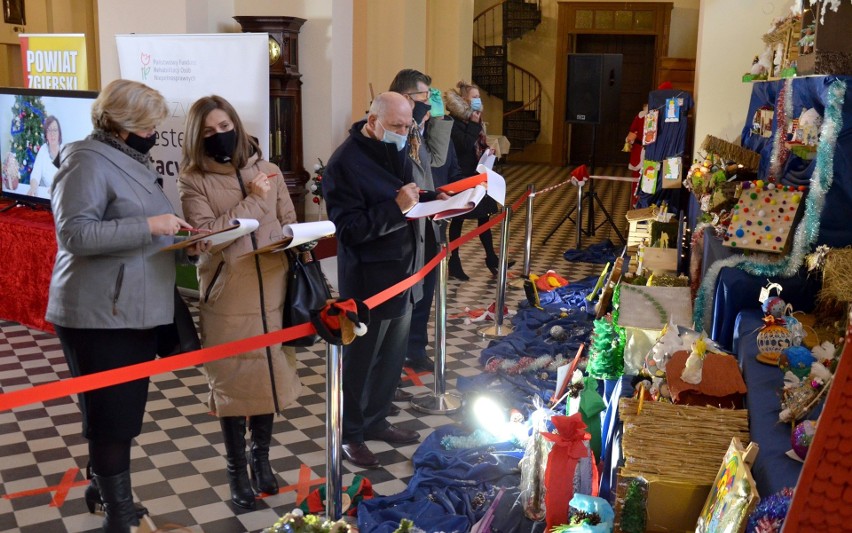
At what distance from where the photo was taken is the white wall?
28.6ft

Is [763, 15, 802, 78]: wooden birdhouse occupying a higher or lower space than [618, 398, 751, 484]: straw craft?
higher

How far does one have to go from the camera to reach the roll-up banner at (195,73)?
5.93 m

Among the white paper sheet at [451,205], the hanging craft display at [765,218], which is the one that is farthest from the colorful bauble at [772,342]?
the white paper sheet at [451,205]

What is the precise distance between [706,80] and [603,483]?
6.57 metres

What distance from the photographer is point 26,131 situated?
6.58 meters

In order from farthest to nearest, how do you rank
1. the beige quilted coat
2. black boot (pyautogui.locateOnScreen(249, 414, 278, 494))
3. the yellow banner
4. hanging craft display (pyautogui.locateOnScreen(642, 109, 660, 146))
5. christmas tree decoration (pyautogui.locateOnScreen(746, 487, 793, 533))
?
hanging craft display (pyautogui.locateOnScreen(642, 109, 660, 146))
the yellow banner
black boot (pyautogui.locateOnScreen(249, 414, 278, 494))
the beige quilted coat
christmas tree decoration (pyautogui.locateOnScreen(746, 487, 793, 533))

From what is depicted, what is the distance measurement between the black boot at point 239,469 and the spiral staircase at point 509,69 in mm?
16608

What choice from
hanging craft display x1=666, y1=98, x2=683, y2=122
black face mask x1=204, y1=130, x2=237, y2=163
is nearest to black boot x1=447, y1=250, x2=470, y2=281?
hanging craft display x1=666, y1=98, x2=683, y2=122

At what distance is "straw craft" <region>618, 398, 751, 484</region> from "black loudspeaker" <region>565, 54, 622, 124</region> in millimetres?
8550

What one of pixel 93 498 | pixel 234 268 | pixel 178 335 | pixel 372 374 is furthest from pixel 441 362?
pixel 93 498

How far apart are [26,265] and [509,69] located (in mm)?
15402

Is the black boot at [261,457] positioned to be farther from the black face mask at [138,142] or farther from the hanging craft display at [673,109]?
Answer: the hanging craft display at [673,109]

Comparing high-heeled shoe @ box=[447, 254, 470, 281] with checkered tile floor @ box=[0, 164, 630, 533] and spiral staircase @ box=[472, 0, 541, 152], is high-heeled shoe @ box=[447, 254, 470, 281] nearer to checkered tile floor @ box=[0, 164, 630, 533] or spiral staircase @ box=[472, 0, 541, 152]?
checkered tile floor @ box=[0, 164, 630, 533]

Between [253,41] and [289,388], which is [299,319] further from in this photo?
[253,41]
